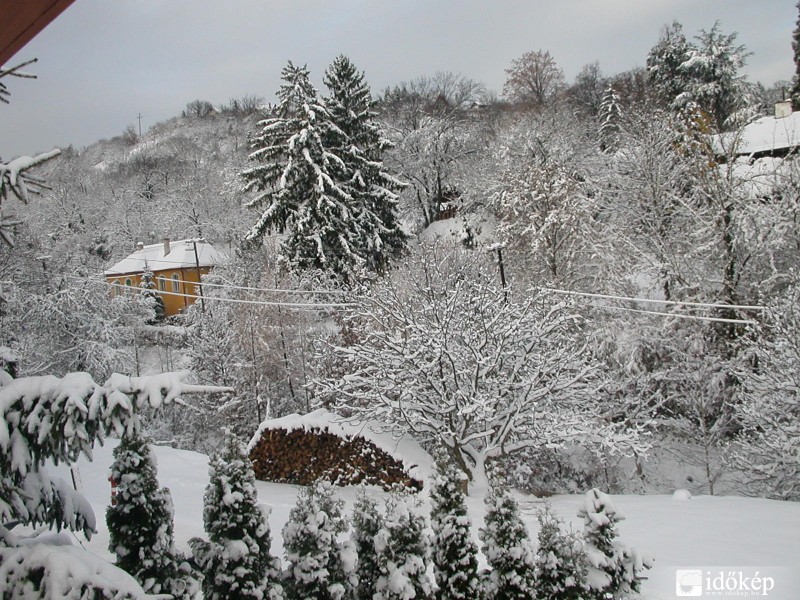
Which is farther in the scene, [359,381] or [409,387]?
[359,381]

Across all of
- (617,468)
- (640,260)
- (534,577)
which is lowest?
(617,468)

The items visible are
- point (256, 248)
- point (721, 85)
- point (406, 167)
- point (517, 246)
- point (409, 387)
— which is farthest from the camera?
point (406, 167)

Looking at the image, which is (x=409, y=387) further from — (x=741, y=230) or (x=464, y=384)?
(x=741, y=230)

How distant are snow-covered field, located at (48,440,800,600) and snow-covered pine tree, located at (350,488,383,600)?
122 cm

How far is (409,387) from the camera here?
10.5m

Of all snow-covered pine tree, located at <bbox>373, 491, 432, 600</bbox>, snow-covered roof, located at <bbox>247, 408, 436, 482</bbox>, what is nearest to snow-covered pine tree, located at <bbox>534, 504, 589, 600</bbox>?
snow-covered pine tree, located at <bbox>373, 491, 432, 600</bbox>

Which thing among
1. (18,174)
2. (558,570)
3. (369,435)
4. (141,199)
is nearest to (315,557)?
(558,570)

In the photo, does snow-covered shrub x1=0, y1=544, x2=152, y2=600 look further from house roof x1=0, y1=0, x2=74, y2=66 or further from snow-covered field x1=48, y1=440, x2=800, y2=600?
snow-covered field x1=48, y1=440, x2=800, y2=600

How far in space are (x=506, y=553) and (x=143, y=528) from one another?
8.01 feet

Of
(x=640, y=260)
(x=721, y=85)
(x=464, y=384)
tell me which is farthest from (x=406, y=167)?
(x=464, y=384)

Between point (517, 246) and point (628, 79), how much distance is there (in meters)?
30.8

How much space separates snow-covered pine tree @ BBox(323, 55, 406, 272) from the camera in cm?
2505

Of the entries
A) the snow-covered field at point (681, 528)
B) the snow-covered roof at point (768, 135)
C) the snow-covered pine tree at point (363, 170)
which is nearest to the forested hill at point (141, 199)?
the snow-covered pine tree at point (363, 170)

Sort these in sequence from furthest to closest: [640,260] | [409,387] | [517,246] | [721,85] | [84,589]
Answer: [721,85] < [517,246] < [640,260] < [409,387] < [84,589]
